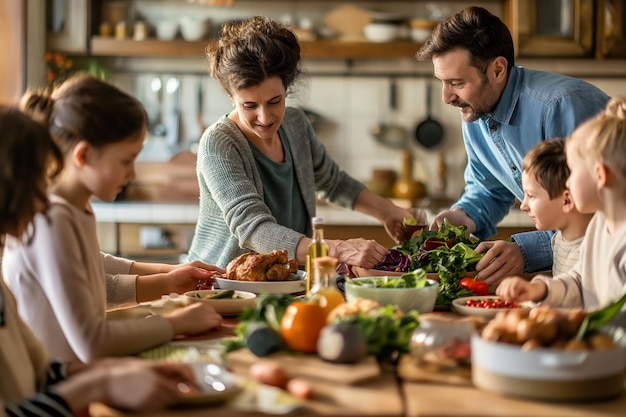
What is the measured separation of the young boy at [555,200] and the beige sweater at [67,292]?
1079mm

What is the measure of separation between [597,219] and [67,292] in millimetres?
1154

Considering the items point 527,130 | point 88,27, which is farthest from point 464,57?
point 88,27

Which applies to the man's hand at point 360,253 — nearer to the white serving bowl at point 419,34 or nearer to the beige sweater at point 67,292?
the beige sweater at point 67,292

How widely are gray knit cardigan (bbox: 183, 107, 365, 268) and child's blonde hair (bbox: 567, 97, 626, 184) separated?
1.03 meters

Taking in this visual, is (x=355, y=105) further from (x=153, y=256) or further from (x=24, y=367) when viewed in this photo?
(x=24, y=367)

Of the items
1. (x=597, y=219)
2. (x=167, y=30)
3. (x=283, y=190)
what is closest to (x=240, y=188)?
(x=283, y=190)

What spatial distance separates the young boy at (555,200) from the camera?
90.9 inches

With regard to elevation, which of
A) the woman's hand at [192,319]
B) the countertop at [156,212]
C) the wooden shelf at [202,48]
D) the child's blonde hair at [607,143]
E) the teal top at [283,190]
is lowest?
the countertop at [156,212]

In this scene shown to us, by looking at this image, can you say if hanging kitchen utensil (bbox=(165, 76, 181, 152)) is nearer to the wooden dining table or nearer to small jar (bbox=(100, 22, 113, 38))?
small jar (bbox=(100, 22, 113, 38))

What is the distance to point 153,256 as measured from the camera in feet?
17.7

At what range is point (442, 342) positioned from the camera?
1.60 m

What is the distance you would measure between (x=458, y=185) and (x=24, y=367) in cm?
458

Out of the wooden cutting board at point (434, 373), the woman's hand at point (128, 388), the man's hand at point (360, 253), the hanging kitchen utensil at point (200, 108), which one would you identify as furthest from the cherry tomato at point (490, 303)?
the hanging kitchen utensil at point (200, 108)

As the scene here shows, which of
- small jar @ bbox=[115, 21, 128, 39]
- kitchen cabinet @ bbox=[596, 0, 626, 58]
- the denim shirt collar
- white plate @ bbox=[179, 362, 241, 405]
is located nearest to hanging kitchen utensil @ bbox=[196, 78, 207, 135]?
small jar @ bbox=[115, 21, 128, 39]
